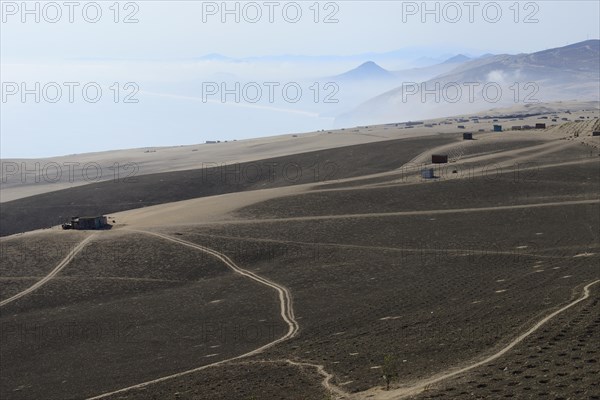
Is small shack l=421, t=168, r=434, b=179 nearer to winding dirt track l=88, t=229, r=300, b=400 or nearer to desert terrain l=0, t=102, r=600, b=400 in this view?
desert terrain l=0, t=102, r=600, b=400

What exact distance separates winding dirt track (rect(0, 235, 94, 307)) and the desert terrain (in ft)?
0.45

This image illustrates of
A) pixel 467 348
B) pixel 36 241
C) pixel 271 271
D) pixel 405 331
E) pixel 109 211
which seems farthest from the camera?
pixel 109 211

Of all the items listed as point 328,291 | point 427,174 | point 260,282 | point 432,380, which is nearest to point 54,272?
point 260,282

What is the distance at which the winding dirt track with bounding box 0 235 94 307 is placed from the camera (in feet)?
141

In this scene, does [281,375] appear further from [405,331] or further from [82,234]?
[82,234]

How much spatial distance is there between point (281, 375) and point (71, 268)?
23.8 metres

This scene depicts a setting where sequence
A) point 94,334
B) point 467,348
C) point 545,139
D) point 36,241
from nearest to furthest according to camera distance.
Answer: point 467,348
point 94,334
point 36,241
point 545,139

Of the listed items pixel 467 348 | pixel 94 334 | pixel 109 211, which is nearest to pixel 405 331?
pixel 467 348

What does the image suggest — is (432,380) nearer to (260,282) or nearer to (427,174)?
(260,282)

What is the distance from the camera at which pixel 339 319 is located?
34.2m

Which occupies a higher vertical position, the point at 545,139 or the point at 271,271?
the point at 545,139

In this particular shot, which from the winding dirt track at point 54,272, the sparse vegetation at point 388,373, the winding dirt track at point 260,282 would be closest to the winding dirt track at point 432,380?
the sparse vegetation at point 388,373

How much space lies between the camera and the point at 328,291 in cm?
3981

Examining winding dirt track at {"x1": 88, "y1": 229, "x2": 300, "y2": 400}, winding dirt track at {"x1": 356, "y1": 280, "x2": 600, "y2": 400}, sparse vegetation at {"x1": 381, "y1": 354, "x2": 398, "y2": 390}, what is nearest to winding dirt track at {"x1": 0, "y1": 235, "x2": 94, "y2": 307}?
winding dirt track at {"x1": 88, "y1": 229, "x2": 300, "y2": 400}
